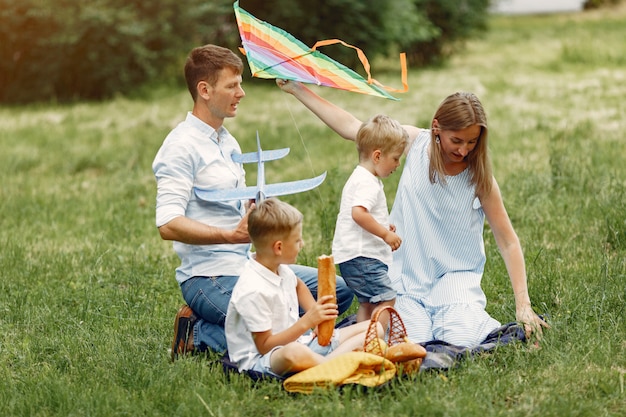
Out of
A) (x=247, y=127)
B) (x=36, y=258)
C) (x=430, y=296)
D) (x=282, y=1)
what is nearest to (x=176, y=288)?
(x=36, y=258)

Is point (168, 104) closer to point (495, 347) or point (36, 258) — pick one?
point (36, 258)

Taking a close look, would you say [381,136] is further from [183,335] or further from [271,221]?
[183,335]

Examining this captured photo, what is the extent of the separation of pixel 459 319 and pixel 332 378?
40.0 inches

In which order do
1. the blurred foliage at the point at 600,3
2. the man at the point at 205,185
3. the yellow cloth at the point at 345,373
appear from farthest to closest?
the blurred foliage at the point at 600,3
the man at the point at 205,185
the yellow cloth at the point at 345,373

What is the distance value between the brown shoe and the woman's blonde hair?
4.75 ft

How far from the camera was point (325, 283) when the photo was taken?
4141 millimetres

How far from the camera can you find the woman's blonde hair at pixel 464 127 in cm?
458

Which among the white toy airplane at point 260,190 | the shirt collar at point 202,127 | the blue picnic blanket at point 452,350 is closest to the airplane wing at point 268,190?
the white toy airplane at point 260,190

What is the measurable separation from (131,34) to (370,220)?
11734 mm

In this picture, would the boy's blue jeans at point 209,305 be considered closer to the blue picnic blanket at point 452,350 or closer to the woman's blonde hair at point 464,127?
the blue picnic blanket at point 452,350

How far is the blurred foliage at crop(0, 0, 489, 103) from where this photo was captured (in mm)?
15398

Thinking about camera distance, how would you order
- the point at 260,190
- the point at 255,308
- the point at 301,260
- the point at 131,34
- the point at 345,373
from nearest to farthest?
the point at 345,373
the point at 255,308
the point at 260,190
the point at 301,260
the point at 131,34

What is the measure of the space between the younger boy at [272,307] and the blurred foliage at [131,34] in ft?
38.7

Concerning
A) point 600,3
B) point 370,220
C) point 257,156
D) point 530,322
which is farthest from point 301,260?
point 600,3
